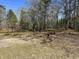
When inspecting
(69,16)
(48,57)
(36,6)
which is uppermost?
(36,6)

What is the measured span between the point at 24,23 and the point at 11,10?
35.6 ft

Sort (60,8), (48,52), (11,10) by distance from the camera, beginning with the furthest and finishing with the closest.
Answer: (11,10) < (60,8) < (48,52)

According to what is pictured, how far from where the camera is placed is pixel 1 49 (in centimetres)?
811

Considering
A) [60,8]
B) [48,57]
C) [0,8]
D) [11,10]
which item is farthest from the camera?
[11,10]

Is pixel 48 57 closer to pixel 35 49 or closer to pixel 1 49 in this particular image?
pixel 35 49

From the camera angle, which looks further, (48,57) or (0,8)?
(0,8)

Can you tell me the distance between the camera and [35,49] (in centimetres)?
820

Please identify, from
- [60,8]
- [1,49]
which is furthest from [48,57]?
[60,8]

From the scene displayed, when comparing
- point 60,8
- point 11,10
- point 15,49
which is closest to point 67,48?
point 15,49

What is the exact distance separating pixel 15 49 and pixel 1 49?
2.37 ft

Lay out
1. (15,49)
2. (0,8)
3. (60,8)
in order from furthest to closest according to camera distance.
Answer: (0,8), (60,8), (15,49)

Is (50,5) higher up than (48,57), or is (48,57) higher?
(50,5)

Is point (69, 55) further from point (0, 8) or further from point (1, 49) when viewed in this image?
point (0, 8)

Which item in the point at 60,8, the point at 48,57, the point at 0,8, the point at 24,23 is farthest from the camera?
the point at 24,23
